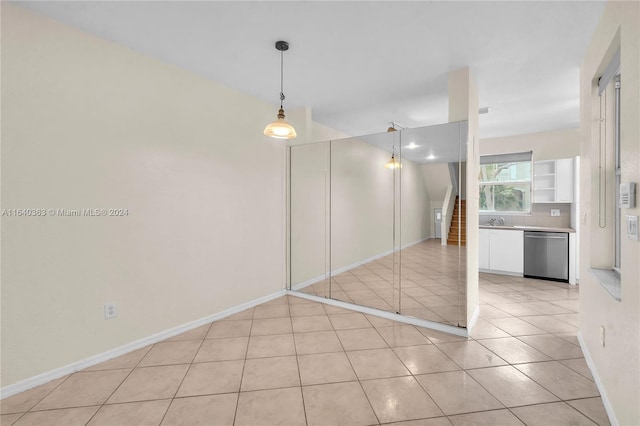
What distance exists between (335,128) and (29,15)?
12.9ft

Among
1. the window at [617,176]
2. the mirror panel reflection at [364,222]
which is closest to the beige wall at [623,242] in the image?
the window at [617,176]

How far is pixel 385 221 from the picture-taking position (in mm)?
3537

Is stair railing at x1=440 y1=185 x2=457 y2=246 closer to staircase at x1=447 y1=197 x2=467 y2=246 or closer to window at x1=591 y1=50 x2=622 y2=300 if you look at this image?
staircase at x1=447 y1=197 x2=467 y2=246

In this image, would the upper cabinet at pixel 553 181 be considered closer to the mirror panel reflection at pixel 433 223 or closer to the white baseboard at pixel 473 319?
the white baseboard at pixel 473 319

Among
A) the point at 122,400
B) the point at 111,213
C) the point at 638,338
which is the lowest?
the point at 122,400

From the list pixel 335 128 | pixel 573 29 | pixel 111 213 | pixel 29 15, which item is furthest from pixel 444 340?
pixel 29 15

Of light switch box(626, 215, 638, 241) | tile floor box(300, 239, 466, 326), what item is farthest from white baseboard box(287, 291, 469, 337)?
light switch box(626, 215, 638, 241)

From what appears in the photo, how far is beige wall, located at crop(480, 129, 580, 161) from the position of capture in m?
5.19

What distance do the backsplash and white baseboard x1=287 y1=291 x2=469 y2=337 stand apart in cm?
384

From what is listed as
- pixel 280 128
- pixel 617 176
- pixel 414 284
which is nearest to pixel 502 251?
pixel 414 284

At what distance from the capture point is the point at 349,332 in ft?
9.75

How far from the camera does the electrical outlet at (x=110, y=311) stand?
2.42 metres

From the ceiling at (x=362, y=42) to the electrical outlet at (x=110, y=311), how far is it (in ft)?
7.40

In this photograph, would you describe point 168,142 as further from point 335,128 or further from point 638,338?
point 638,338
